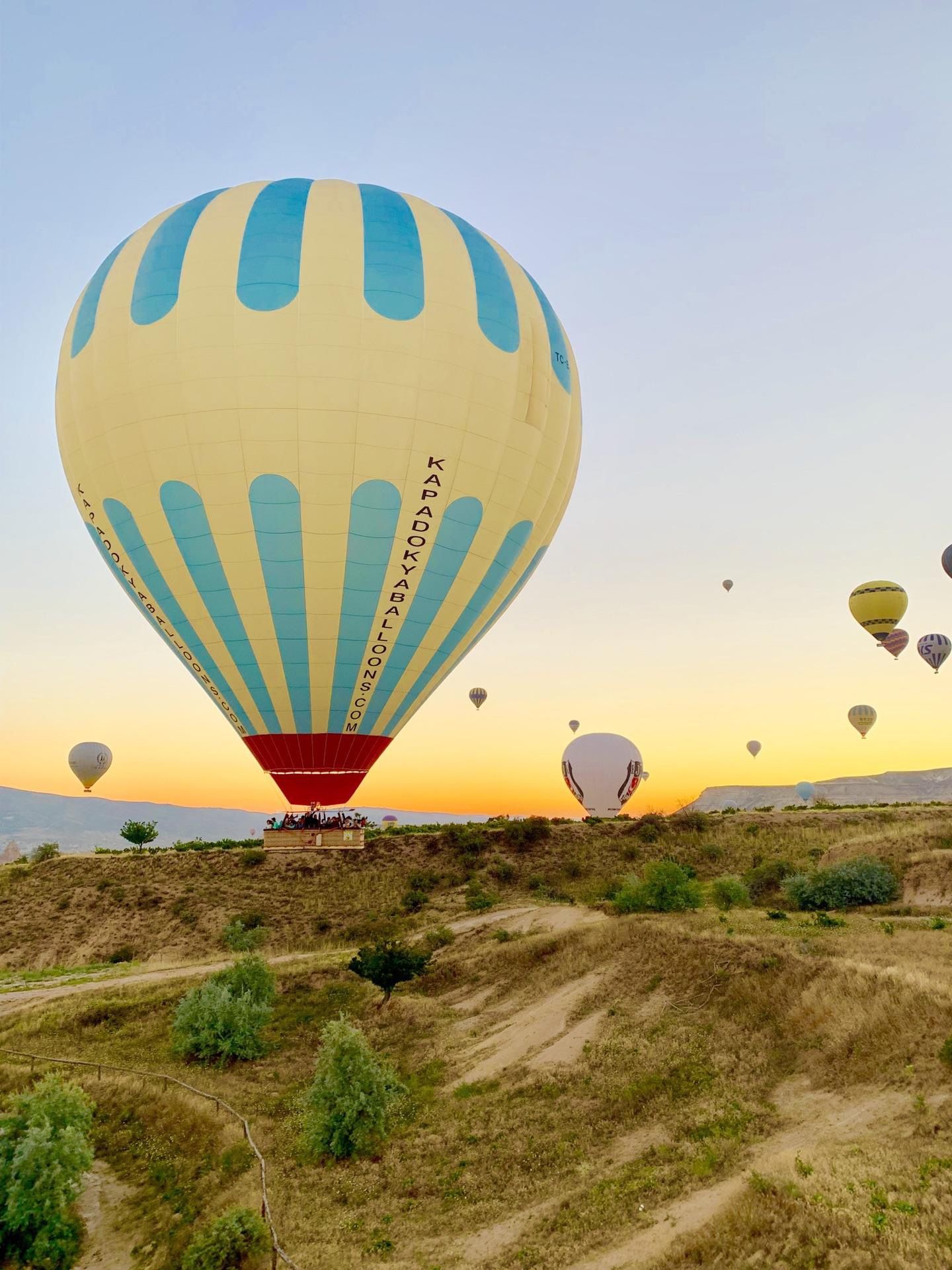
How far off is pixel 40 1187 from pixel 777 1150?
16549 mm

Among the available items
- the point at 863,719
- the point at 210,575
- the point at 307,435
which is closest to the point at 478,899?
the point at 210,575

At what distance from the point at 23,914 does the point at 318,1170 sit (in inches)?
1588

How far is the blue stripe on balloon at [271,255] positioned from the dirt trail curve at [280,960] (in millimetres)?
30044

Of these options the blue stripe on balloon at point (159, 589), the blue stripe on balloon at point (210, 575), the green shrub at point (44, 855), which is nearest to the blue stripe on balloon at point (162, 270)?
the blue stripe on balloon at point (210, 575)

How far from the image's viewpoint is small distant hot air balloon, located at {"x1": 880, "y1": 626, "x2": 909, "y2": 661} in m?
62.9

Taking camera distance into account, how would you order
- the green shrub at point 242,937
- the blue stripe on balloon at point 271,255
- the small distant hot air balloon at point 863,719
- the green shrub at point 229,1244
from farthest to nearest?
the small distant hot air balloon at point 863,719, the green shrub at point 242,937, the blue stripe on balloon at point 271,255, the green shrub at point 229,1244

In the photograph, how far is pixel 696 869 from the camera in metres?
51.2

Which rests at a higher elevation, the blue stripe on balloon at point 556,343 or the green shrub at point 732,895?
the blue stripe on balloon at point 556,343

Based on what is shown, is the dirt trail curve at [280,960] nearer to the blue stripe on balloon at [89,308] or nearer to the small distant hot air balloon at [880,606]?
the blue stripe on balloon at [89,308]

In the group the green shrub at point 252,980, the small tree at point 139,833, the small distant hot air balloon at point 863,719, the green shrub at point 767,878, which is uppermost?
the small distant hot air balloon at point 863,719

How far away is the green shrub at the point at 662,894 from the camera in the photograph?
3173cm

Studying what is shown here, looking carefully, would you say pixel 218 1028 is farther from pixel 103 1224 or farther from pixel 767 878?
pixel 767 878

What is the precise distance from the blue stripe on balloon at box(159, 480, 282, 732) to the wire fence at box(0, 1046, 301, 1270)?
15.3 metres

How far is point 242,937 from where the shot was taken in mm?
43375
